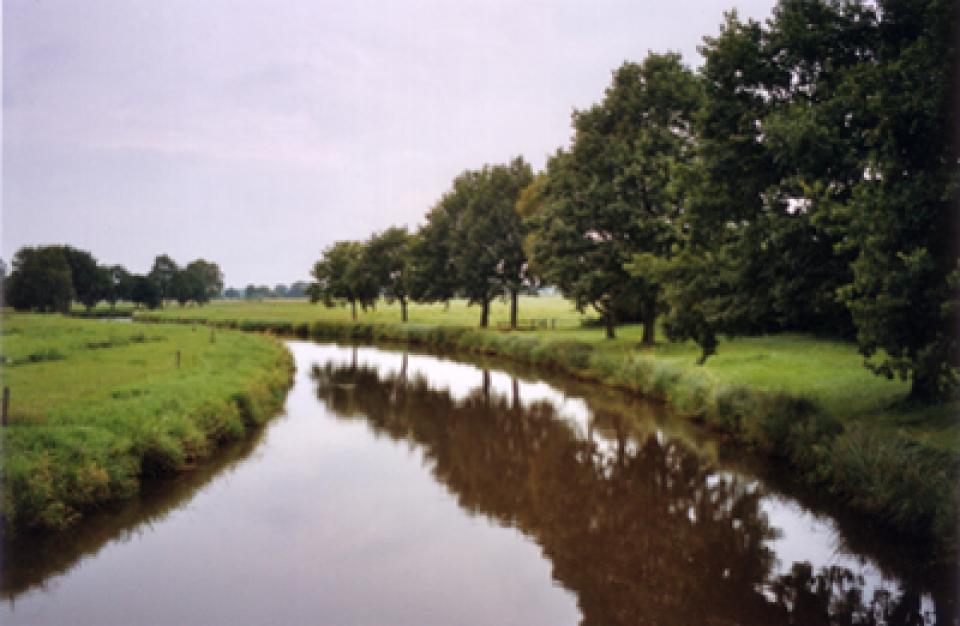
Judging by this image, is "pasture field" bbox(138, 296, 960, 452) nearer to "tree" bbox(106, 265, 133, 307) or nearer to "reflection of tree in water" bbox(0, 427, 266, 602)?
"reflection of tree in water" bbox(0, 427, 266, 602)

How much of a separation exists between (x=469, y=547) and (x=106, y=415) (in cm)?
960

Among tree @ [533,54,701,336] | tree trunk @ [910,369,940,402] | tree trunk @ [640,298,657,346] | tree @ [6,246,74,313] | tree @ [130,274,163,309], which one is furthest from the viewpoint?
tree @ [130,274,163,309]

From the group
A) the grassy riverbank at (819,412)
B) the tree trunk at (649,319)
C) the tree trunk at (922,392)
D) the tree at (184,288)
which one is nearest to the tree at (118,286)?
the tree at (184,288)

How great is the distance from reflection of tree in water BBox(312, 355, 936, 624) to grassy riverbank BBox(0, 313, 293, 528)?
5.35 metres

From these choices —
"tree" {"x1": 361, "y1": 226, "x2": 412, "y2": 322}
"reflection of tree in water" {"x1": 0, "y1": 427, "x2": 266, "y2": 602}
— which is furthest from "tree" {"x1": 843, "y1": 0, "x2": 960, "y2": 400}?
"tree" {"x1": 361, "y1": 226, "x2": 412, "y2": 322}

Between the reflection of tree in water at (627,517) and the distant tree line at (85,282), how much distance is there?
4534 cm

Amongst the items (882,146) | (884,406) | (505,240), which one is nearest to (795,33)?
(882,146)

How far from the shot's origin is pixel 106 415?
647 inches

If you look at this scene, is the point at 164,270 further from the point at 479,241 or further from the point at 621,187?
the point at 621,187

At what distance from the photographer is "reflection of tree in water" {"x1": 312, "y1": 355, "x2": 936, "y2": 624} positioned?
1038cm

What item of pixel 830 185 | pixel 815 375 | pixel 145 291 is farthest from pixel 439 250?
pixel 145 291

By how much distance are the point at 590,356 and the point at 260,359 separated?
55.9 ft

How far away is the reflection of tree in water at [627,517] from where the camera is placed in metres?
10.4

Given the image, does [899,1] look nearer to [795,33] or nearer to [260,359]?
[795,33]
